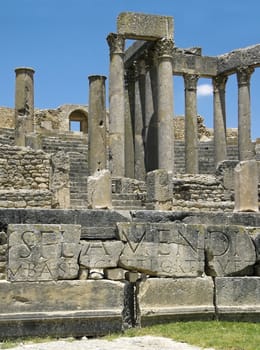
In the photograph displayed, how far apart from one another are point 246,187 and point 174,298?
16.1ft

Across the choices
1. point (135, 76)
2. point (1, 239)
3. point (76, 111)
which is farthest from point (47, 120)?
point (1, 239)

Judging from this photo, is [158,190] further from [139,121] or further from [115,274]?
[139,121]

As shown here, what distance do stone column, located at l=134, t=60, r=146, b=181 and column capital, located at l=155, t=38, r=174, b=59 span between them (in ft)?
8.06

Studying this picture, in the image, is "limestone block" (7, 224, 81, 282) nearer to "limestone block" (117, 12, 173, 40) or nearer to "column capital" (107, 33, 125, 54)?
"column capital" (107, 33, 125, 54)

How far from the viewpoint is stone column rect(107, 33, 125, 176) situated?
2294cm

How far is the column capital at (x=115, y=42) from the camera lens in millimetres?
23411

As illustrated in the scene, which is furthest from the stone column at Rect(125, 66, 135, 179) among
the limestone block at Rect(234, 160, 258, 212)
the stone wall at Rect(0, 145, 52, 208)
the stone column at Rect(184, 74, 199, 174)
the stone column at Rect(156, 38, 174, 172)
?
the limestone block at Rect(234, 160, 258, 212)

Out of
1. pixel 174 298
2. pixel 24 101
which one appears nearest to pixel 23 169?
pixel 24 101

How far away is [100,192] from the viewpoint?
1334 centimetres

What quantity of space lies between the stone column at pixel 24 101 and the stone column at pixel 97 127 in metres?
4.06

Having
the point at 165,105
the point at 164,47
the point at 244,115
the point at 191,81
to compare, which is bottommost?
the point at 165,105

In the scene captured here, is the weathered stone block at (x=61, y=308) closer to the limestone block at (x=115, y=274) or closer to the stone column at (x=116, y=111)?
the limestone block at (x=115, y=274)

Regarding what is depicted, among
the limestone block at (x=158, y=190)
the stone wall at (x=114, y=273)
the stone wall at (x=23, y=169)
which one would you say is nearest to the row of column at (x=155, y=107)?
the stone wall at (x=23, y=169)

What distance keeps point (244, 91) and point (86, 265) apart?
69.7 ft
